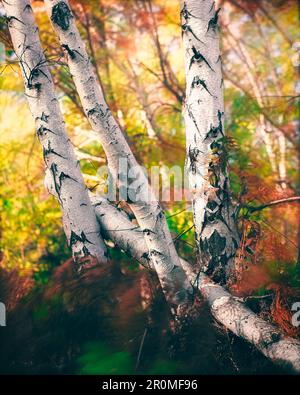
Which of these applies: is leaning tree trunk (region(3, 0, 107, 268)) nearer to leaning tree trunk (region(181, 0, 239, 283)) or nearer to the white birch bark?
the white birch bark

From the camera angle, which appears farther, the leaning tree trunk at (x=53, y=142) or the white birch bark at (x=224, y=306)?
the leaning tree trunk at (x=53, y=142)

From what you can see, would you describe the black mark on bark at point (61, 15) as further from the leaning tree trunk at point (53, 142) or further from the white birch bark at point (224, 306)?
the white birch bark at point (224, 306)

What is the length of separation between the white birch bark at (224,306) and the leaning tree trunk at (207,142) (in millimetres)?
143

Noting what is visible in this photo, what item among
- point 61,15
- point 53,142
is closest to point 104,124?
point 53,142

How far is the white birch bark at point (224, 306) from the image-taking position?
1.67 m

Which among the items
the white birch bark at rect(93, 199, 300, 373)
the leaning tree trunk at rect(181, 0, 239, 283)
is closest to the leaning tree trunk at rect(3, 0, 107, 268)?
the white birch bark at rect(93, 199, 300, 373)

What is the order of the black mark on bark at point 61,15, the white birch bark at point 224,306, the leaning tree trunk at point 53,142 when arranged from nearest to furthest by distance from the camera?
A: the white birch bark at point 224,306, the black mark on bark at point 61,15, the leaning tree trunk at point 53,142

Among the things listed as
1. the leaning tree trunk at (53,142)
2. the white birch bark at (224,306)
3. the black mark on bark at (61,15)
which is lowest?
the white birch bark at (224,306)

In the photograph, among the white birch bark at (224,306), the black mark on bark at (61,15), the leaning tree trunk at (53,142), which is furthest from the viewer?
the leaning tree trunk at (53,142)

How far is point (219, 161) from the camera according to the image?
219 centimetres

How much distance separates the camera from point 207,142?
218 cm

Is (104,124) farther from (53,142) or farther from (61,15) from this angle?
(61,15)

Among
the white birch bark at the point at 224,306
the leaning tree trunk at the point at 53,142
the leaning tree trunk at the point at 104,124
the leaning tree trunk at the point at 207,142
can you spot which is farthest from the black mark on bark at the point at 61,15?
the white birch bark at the point at 224,306

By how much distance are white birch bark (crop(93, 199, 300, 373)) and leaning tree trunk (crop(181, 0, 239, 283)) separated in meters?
0.14
